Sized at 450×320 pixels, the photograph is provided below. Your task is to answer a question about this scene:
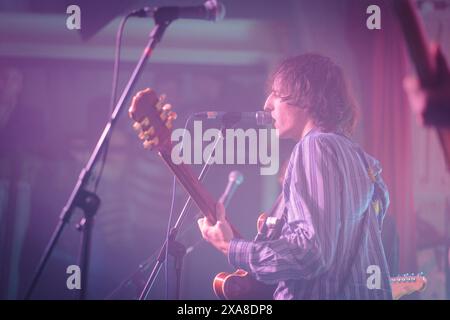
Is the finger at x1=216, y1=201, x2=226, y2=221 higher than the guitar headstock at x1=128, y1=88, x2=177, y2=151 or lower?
lower

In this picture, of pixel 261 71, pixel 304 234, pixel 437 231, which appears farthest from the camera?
pixel 261 71

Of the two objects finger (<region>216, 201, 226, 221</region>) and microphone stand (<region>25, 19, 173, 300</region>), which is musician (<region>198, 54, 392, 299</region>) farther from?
microphone stand (<region>25, 19, 173, 300</region>)

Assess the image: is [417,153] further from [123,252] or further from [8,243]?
[8,243]

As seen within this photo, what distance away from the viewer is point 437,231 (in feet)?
9.89

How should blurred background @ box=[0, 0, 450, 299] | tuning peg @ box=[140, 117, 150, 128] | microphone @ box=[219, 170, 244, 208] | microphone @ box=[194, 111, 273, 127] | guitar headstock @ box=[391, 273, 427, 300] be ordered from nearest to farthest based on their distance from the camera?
1. tuning peg @ box=[140, 117, 150, 128]
2. microphone @ box=[194, 111, 273, 127]
3. guitar headstock @ box=[391, 273, 427, 300]
4. microphone @ box=[219, 170, 244, 208]
5. blurred background @ box=[0, 0, 450, 299]

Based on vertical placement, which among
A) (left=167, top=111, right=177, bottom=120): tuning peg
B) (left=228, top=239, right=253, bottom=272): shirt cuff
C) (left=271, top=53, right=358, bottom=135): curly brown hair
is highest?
(left=271, top=53, right=358, bottom=135): curly brown hair

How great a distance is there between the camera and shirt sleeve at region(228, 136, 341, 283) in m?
1.55

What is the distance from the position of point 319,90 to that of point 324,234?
63 centimetres

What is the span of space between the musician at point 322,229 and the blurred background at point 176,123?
2.13ft

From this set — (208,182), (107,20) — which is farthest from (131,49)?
(208,182)

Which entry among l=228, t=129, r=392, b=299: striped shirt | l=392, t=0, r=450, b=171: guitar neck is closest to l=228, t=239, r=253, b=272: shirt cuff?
l=228, t=129, r=392, b=299: striped shirt

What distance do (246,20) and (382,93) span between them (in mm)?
1032

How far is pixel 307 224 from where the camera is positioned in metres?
1.56
